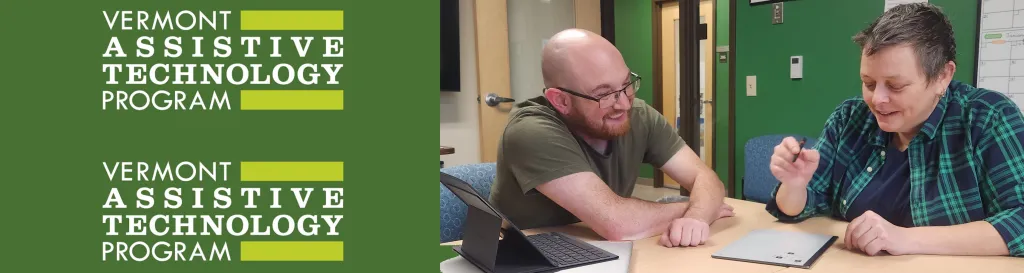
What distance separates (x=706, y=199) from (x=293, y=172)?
1247mm

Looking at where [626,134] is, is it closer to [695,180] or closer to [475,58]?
[695,180]

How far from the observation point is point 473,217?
50.3 inches

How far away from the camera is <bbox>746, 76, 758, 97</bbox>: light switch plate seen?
3777mm

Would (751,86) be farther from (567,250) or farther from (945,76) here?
(567,250)

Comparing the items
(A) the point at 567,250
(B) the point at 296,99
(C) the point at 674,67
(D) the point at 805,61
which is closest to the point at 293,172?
(B) the point at 296,99

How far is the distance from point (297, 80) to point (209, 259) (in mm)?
167

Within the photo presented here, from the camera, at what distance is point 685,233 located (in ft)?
4.57

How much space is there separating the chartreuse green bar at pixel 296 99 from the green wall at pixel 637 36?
494 cm

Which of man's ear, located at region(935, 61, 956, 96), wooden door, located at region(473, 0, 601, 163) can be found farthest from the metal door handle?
man's ear, located at region(935, 61, 956, 96)

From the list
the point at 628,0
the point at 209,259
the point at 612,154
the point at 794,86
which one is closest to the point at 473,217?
the point at 612,154

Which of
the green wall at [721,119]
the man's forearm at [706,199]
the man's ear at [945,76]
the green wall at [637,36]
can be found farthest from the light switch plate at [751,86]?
the man's ear at [945,76]

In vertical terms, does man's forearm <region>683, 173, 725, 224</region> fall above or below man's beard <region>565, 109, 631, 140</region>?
below

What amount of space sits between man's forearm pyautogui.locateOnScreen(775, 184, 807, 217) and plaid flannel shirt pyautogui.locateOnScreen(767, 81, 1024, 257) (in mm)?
103

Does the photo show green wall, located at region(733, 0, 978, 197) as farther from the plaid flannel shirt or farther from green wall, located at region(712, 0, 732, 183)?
the plaid flannel shirt
